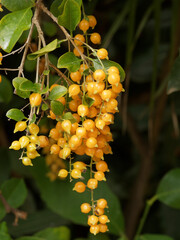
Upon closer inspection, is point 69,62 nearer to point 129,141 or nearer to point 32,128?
point 32,128

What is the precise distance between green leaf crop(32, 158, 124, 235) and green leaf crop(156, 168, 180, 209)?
0.14 m

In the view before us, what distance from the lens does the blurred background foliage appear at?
3.54ft

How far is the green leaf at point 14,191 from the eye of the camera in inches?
37.5

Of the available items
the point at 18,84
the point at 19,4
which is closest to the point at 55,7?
the point at 19,4

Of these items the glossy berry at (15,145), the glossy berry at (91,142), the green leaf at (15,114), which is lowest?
the glossy berry at (91,142)

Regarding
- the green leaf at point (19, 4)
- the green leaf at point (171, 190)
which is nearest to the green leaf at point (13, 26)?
the green leaf at point (19, 4)

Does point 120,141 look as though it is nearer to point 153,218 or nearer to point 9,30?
point 153,218

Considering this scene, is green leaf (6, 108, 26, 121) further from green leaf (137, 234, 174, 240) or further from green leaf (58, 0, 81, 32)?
green leaf (137, 234, 174, 240)

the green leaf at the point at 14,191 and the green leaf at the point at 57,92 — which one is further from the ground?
the green leaf at the point at 57,92

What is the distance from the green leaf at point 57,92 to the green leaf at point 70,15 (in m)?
0.11

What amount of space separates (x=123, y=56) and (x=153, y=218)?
682 mm

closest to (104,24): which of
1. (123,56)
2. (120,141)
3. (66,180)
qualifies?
(123,56)

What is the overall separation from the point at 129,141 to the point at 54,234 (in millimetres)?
742

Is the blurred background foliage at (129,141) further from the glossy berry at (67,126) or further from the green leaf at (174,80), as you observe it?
the glossy berry at (67,126)
